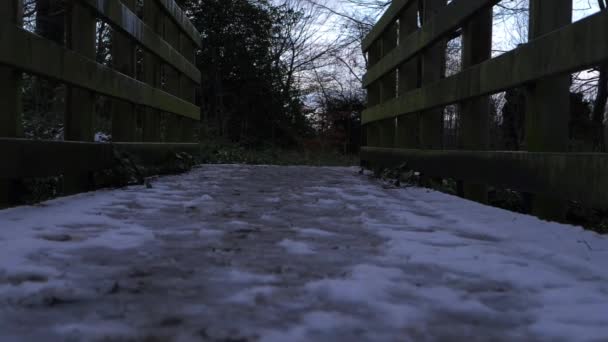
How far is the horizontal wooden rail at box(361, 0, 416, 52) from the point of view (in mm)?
4520

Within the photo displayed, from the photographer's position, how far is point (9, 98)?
2.07 meters

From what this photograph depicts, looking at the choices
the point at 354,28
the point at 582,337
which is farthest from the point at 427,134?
the point at 354,28

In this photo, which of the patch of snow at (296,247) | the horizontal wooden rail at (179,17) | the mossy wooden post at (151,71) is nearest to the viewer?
the patch of snow at (296,247)

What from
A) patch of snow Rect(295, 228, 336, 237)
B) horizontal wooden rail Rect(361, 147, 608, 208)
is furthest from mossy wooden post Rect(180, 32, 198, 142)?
patch of snow Rect(295, 228, 336, 237)

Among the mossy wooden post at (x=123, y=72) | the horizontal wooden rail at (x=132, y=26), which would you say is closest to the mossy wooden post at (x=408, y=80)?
the horizontal wooden rail at (x=132, y=26)

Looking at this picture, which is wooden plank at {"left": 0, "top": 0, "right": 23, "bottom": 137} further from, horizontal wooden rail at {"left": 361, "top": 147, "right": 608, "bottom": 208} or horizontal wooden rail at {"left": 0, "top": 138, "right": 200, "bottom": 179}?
horizontal wooden rail at {"left": 361, "top": 147, "right": 608, "bottom": 208}

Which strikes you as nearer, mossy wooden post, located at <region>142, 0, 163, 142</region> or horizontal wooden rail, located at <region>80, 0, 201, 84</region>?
horizontal wooden rail, located at <region>80, 0, 201, 84</region>

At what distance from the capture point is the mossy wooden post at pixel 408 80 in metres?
4.47

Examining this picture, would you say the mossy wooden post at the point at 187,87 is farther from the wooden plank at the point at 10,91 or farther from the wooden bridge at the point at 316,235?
the wooden plank at the point at 10,91

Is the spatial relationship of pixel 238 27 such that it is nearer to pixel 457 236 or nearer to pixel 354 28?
pixel 354 28

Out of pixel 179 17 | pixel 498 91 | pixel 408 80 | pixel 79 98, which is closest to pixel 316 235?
pixel 498 91

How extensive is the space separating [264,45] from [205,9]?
1.57 meters

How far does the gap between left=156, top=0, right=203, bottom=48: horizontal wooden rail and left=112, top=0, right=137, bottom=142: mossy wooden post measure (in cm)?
108

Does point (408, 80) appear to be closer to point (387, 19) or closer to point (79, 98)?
point (387, 19)
